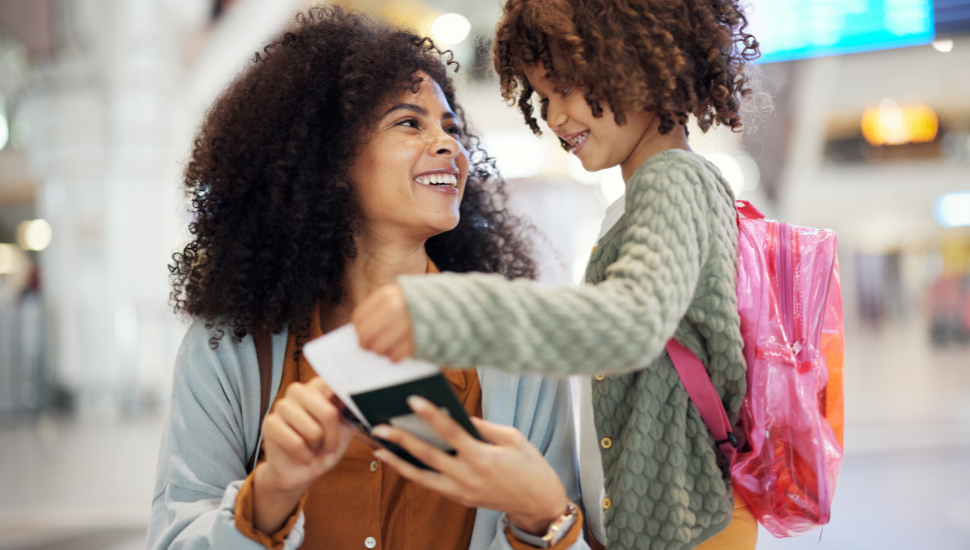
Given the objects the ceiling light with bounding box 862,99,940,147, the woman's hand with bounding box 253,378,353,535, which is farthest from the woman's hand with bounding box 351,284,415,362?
the ceiling light with bounding box 862,99,940,147

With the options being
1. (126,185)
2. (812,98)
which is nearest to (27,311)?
(126,185)

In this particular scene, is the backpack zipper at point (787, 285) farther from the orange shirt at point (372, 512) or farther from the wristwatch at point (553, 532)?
the orange shirt at point (372, 512)

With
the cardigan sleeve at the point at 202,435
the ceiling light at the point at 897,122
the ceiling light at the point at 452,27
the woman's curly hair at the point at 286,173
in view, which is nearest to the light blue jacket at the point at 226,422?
the cardigan sleeve at the point at 202,435

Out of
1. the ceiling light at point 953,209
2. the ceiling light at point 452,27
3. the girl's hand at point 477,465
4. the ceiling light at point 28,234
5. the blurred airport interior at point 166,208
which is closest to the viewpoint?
the girl's hand at point 477,465

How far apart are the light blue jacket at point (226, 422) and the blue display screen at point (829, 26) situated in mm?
2446

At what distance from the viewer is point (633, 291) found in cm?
87

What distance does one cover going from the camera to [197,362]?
162cm

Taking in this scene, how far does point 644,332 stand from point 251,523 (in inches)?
30.4

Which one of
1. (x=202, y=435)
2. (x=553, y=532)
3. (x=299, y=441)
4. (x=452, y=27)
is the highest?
(x=452, y=27)

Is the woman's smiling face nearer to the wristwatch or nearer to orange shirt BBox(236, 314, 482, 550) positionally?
orange shirt BBox(236, 314, 482, 550)

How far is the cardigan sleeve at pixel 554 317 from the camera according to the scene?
0.79 metres

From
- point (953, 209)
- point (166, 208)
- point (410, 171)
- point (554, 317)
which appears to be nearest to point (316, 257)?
point (410, 171)

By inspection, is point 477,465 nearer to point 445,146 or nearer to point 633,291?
point 633,291

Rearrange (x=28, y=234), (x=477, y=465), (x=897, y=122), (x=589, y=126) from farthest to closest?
1. (x=28, y=234)
2. (x=897, y=122)
3. (x=589, y=126)
4. (x=477, y=465)
